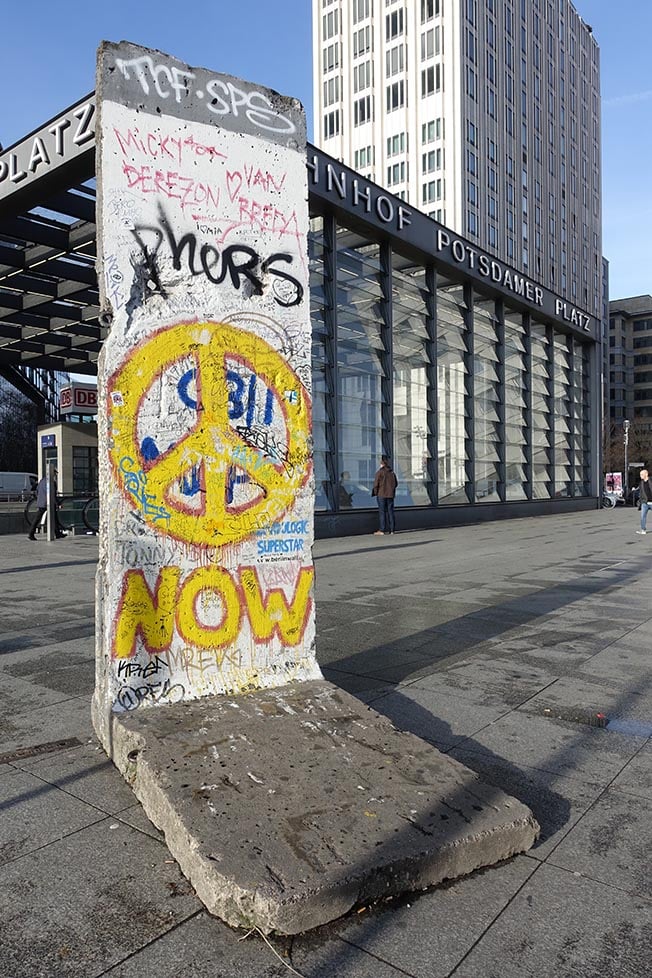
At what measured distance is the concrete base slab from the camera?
90.9 inches

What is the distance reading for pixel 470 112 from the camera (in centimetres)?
5209

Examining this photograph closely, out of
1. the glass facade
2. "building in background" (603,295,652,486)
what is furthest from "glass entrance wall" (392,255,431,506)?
"building in background" (603,295,652,486)

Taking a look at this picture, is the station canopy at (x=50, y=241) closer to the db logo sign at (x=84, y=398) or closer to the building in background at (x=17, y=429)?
the db logo sign at (x=84, y=398)

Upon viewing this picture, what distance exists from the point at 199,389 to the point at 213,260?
750 millimetres

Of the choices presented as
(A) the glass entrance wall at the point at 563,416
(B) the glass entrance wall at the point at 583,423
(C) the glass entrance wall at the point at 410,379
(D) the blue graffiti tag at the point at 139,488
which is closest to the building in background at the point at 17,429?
(A) the glass entrance wall at the point at 563,416

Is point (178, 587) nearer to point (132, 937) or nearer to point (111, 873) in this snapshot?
point (111, 873)

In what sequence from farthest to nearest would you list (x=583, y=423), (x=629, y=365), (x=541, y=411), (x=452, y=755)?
(x=629, y=365)
(x=583, y=423)
(x=541, y=411)
(x=452, y=755)

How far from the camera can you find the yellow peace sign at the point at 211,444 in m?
3.77

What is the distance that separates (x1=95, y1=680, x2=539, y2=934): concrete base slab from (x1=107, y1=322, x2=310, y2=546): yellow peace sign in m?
1.04

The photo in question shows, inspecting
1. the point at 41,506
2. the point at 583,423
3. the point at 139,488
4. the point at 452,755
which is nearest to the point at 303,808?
the point at 452,755

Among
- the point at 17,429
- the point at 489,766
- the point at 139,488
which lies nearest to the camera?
the point at 489,766

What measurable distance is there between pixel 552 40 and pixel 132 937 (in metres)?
75.2

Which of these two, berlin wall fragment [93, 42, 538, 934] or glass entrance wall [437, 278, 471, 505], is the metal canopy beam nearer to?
glass entrance wall [437, 278, 471, 505]

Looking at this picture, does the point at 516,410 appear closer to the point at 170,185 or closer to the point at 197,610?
the point at 170,185
